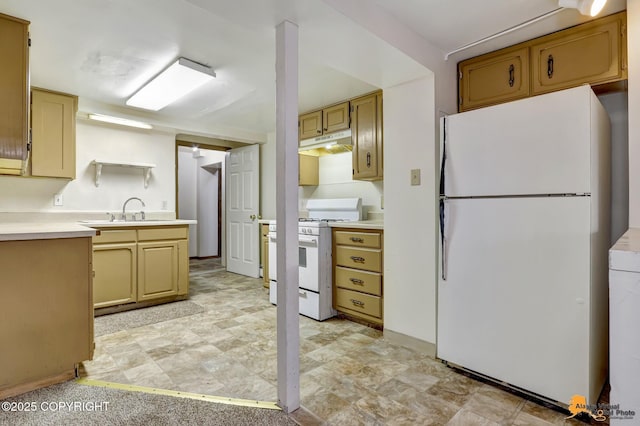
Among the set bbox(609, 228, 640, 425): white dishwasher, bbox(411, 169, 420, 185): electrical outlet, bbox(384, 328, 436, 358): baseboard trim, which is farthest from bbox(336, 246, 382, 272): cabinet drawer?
bbox(609, 228, 640, 425): white dishwasher

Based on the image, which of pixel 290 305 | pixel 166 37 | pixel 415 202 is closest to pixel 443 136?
pixel 415 202

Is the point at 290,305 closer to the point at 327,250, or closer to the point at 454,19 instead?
the point at 327,250

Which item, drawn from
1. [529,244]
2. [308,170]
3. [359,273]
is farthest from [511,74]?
[308,170]

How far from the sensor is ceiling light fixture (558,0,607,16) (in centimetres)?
165

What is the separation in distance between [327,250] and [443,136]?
4.92 feet

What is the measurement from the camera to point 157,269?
3.56m

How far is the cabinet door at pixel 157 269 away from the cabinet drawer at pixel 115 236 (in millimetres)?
122

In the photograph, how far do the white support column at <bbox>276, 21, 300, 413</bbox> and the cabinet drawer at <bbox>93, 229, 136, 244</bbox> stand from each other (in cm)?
241

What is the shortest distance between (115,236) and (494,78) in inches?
145

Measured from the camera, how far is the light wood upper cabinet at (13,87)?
1.96 metres

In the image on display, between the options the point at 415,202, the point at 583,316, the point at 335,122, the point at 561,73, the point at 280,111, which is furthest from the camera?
the point at 335,122

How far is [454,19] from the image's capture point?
2.02 meters

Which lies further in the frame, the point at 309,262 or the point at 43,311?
the point at 309,262

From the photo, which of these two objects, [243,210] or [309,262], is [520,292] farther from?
[243,210]
